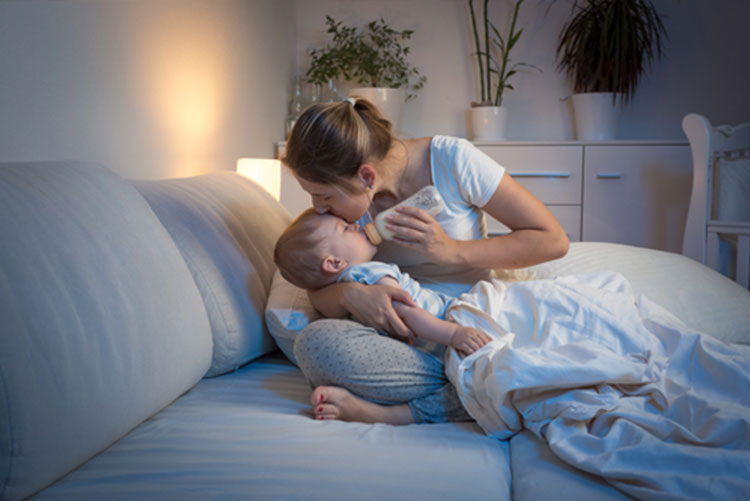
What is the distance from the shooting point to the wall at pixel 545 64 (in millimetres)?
3320

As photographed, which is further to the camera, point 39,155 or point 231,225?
point 231,225

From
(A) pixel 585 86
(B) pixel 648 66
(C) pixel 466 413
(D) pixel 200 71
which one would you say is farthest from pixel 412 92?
(C) pixel 466 413

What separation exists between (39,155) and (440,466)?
1.13 metres

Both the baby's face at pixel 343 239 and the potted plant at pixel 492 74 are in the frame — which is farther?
the potted plant at pixel 492 74

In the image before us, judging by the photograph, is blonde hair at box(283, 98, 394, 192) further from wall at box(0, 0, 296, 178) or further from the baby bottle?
wall at box(0, 0, 296, 178)

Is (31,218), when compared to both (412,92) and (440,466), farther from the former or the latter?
(412,92)

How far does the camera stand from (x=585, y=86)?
3.23 meters

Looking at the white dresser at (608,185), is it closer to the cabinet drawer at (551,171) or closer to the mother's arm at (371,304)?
the cabinet drawer at (551,171)

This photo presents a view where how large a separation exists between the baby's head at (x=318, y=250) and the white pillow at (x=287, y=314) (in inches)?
2.3

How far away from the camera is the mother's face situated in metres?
1.28

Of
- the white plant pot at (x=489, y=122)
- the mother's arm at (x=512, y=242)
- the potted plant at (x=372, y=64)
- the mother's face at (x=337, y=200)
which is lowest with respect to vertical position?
the mother's arm at (x=512, y=242)

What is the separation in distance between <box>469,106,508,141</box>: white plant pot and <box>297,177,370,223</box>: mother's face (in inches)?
82.9

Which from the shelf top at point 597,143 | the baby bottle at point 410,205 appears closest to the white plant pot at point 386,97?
the shelf top at point 597,143

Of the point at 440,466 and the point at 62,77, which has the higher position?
the point at 62,77
